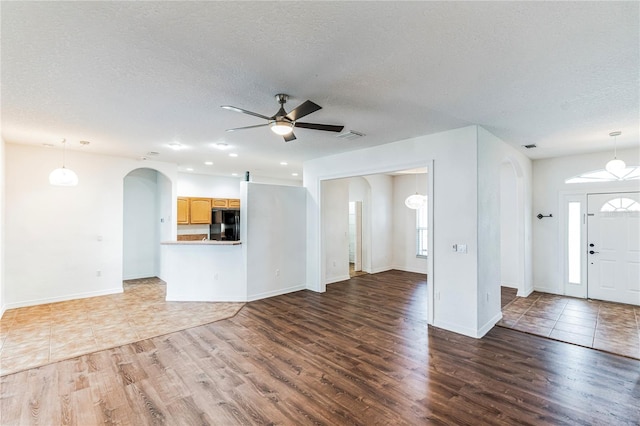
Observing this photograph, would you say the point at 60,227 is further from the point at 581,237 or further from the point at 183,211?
the point at 581,237

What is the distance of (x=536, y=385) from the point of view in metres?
2.84

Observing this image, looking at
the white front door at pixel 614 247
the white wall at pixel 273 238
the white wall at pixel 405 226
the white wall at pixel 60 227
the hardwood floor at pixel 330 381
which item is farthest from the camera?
the white wall at pixel 405 226

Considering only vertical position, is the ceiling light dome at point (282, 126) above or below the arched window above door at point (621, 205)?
above

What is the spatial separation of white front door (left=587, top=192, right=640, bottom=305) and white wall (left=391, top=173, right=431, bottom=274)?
11.8 ft

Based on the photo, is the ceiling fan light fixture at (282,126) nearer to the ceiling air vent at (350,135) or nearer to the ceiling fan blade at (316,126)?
the ceiling fan blade at (316,126)

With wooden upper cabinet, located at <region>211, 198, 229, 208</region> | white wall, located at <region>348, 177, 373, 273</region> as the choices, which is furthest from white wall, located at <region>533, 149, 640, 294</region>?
wooden upper cabinet, located at <region>211, 198, 229, 208</region>

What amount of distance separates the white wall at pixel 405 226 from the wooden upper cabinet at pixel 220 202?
536 centimetres

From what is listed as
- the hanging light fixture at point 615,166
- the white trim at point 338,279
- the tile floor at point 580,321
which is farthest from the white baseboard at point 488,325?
the white trim at point 338,279

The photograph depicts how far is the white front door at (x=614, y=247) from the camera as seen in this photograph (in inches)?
210

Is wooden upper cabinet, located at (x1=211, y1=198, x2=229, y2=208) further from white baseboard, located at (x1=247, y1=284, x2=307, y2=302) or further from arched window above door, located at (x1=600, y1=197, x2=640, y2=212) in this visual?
arched window above door, located at (x1=600, y1=197, x2=640, y2=212)

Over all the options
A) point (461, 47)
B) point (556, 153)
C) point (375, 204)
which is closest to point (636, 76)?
point (461, 47)

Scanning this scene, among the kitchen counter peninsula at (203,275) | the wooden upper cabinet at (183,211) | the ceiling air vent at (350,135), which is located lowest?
the kitchen counter peninsula at (203,275)

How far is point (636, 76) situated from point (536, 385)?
2.97 metres

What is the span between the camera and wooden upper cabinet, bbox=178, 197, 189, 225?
8.25m
